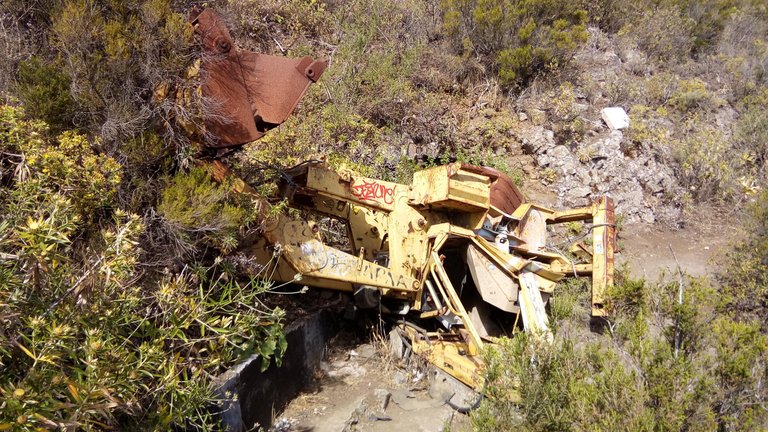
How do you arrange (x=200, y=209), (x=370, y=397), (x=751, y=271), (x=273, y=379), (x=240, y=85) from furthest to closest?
(x=751, y=271)
(x=370, y=397)
(x=273, y=379)
(x=240, y=85)
(x=200, y=209)

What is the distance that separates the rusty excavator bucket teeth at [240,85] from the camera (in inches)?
153

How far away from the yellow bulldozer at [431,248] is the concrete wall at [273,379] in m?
0.48

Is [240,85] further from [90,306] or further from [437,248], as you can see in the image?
[437,248]

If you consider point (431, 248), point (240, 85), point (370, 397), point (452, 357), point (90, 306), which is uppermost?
point (240, 85)

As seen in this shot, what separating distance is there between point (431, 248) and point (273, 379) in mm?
1856

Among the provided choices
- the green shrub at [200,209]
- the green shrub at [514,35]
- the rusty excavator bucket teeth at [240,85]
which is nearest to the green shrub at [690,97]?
the green shrub at [514,35]

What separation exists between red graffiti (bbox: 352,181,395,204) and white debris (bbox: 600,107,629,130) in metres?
6.95

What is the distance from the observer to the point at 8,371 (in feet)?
7.59

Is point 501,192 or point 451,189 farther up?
point 451,189

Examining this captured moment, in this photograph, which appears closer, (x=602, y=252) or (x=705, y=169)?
(x=602, y=252)

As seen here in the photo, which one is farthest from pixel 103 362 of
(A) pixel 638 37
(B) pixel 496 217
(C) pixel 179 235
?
(A) pixel 638 37

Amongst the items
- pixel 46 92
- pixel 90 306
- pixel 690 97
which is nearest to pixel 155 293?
pixel 90 306

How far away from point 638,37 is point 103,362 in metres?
14.3

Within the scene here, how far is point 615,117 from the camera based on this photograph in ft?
35.3
